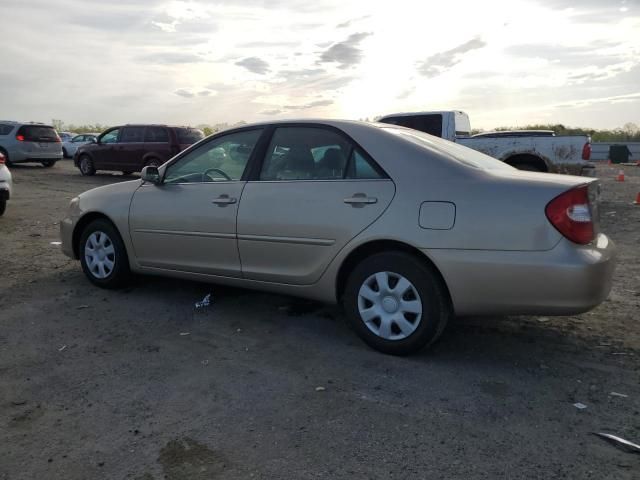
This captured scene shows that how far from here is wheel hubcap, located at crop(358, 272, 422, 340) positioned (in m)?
3.66

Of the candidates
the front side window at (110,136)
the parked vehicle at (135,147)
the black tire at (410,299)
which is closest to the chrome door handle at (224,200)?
the black tire at (410,299)

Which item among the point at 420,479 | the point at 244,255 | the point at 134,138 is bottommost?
the point at 420,479

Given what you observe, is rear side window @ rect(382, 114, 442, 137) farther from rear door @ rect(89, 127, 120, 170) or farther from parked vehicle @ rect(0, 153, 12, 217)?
rear door @ rect(89, 127, 120, 170)

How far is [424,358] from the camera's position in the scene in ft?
12.3

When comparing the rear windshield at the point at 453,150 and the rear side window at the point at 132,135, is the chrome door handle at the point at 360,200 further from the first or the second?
the rear side window at the point at 132,135

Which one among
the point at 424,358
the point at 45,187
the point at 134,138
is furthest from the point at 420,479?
the point at 134,138

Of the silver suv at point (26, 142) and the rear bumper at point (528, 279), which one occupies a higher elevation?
the silver suv at point (26, 142)

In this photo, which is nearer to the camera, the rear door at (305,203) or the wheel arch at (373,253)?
the wheel arch at (373,253)

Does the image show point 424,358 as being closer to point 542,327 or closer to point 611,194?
point 542,327

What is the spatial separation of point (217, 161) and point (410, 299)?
2.10 metres

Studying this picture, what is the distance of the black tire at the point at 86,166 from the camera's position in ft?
61.4

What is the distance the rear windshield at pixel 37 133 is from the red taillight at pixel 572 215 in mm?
20865

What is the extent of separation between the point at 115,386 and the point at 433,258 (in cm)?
212

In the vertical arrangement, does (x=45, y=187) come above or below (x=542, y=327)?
above
